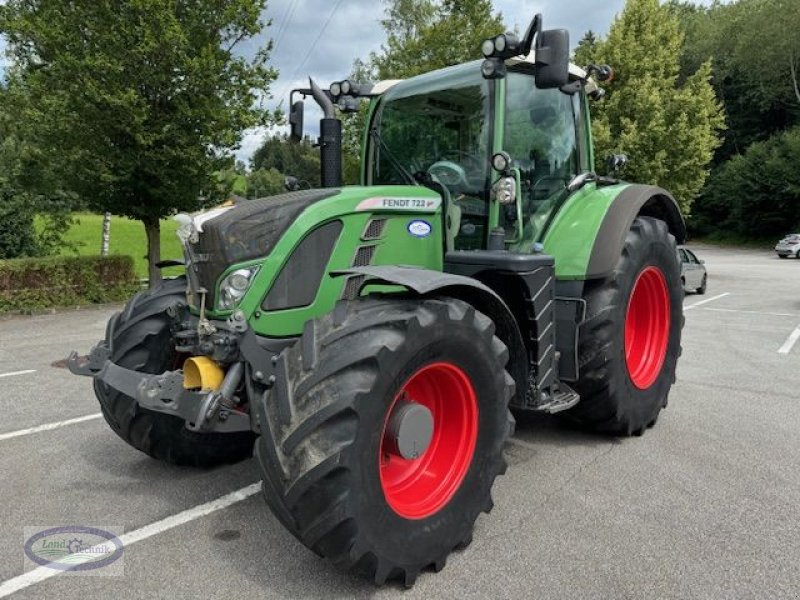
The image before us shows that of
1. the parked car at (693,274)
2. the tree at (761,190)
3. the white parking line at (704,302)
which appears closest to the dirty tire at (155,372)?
the white parking line at (704,302)

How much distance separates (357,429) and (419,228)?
151 cm

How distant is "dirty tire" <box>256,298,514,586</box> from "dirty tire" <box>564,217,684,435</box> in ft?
4.88

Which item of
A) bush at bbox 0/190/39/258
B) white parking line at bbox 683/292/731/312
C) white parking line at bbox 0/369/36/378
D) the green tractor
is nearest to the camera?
the green tractor

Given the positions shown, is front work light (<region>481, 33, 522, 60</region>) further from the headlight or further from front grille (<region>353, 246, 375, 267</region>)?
the headlight

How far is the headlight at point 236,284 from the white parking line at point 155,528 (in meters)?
1.22

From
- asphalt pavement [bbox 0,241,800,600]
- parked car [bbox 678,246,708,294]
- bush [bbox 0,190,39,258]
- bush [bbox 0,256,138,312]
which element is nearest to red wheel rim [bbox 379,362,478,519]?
asphalt pavement [bbox 0,241,800,600]

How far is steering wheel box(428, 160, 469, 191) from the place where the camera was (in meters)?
4.06

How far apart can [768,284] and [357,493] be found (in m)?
19.6

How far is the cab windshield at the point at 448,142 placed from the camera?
157 inches

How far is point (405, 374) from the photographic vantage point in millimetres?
2734

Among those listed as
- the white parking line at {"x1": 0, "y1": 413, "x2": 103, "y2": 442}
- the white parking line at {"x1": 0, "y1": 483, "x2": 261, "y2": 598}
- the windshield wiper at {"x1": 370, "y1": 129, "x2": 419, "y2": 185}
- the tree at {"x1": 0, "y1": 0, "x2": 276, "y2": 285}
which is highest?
the tree at {"x1": 0, "y1": 0, "x2": 276, "y2": 285}

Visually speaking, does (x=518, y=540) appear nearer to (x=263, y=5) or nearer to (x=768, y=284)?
(x=263, y=5)

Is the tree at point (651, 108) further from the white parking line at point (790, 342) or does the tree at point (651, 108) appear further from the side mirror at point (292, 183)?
the side mirror at point (292, 183)

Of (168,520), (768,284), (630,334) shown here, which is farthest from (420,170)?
(768,284)
